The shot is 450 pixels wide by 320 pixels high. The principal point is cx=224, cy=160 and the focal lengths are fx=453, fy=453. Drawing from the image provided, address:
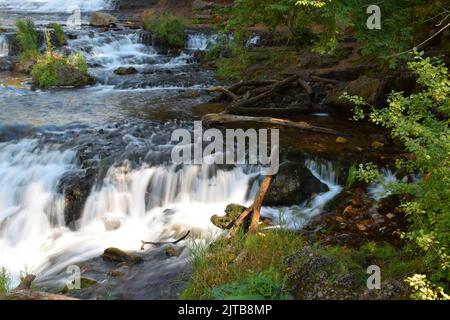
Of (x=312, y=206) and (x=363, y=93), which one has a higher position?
(x=363, y=93)

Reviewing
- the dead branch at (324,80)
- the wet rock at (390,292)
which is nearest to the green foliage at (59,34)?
the dead branch at (324,80)

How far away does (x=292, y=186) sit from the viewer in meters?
8.01

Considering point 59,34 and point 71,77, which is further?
point 59,34

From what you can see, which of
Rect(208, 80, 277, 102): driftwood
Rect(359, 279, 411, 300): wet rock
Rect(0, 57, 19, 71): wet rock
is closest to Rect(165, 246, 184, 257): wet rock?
Rect(359, 279, 411, 300): wet rock

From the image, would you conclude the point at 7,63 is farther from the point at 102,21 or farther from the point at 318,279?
the point at 318,279

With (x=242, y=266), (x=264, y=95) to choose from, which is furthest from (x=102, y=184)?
(x=264, y=95)

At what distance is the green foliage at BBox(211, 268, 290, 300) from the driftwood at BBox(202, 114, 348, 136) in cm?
568

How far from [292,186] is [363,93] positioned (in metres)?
4.73

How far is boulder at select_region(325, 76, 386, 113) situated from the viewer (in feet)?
36.9

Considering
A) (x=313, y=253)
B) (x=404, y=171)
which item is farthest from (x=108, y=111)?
(x=313, y=253)

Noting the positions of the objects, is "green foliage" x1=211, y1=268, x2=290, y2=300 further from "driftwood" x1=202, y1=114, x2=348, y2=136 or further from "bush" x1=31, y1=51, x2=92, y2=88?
"bush" x1=31, y1=51, x2=92, y2=88
